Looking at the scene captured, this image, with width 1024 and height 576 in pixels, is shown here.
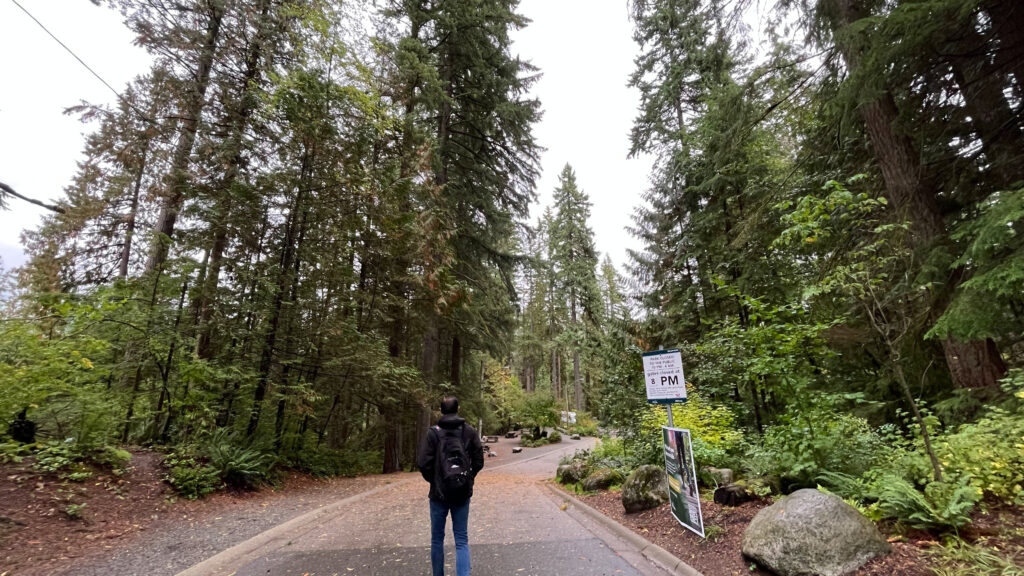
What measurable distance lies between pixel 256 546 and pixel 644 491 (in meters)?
5.40

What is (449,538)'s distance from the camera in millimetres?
5711

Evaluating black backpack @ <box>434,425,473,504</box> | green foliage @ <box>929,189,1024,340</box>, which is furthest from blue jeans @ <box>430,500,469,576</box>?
green foliage @ <box>929,189,1024,340</box>

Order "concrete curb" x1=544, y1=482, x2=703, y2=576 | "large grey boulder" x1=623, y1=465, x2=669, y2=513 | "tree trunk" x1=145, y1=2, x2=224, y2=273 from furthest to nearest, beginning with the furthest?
"tree trunk" x1=145, y1=2, x2=224, y2=273 → "large grey boulder" x1=623, y1=465, x2=669, y2=513 → "concrete curb" x1=544, y1=482, x2=703, y2=576

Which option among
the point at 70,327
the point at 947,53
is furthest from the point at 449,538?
the point at 947,53

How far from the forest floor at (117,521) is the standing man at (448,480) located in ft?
9.26

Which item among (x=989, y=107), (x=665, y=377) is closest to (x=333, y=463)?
(x=665, y=377)

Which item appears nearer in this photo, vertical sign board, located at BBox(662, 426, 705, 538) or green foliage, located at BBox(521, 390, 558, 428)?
vertical sign board, located at BBox(662, 426, 705, 538)

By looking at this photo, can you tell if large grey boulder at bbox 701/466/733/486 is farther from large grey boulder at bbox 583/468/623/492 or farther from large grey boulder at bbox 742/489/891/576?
large grey boulder at bbox 742/489/891/576

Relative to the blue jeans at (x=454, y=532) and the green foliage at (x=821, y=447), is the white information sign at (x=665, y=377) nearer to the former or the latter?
the green foliage at (x=821, y=447)

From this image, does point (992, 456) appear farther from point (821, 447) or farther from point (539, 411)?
point (539, 411)

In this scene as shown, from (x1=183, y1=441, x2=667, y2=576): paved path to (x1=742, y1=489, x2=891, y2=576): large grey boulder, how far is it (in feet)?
3.60

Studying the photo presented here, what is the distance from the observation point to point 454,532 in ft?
12.3

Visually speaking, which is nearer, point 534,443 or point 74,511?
point 74,511

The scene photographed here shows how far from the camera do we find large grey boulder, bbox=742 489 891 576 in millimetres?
3123
